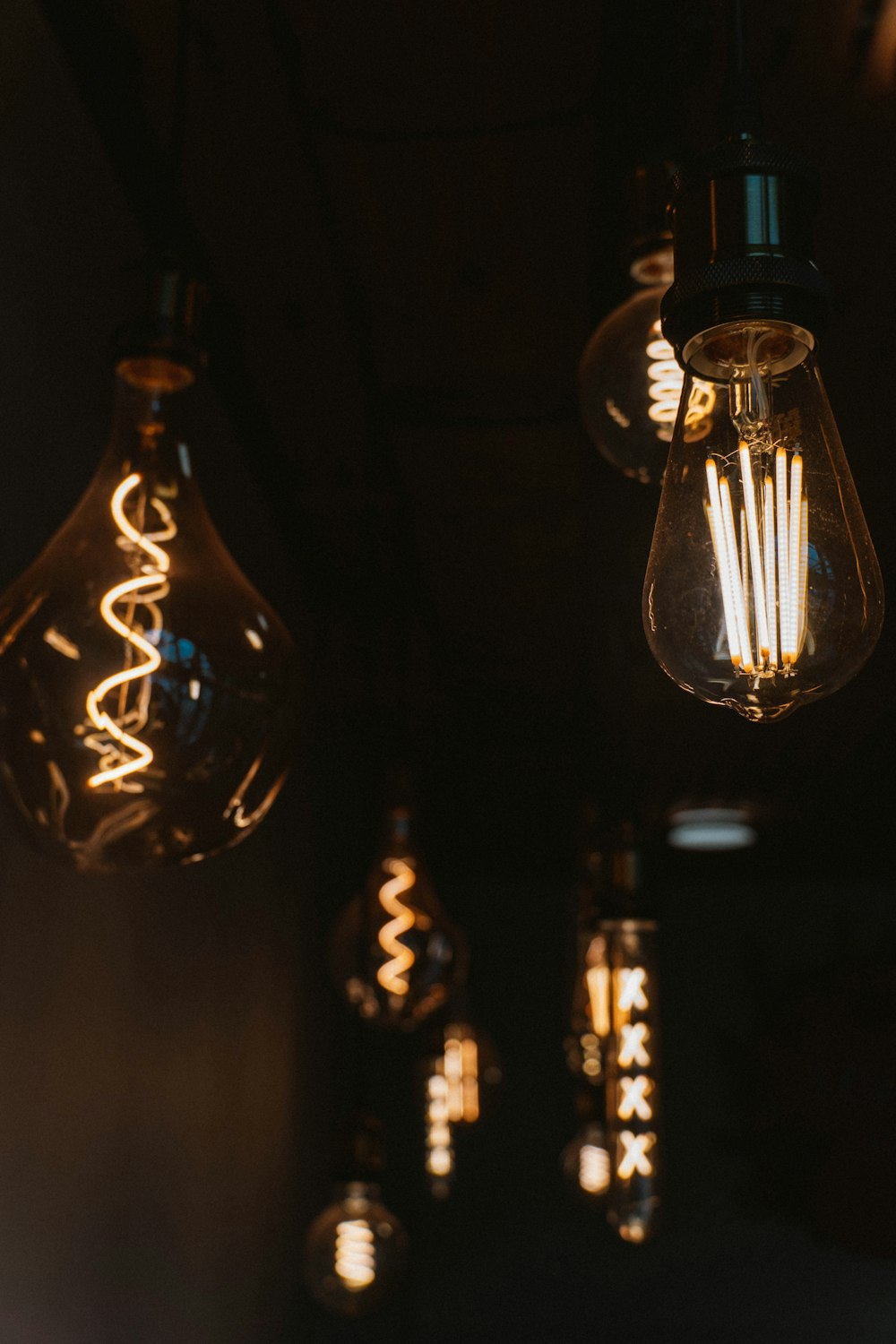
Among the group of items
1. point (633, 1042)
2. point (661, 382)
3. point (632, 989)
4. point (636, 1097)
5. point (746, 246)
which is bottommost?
point (636, 1097)

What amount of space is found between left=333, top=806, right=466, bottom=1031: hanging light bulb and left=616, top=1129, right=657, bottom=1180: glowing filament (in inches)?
26.2

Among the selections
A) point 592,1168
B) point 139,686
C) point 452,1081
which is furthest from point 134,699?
point 452,1081

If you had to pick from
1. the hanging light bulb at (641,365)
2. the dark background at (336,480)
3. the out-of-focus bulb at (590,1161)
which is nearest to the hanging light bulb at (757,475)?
the hanging light bulb at (641,365)

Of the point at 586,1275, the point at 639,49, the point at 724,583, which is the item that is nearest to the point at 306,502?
the point at 639,49

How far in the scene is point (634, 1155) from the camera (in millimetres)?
2363

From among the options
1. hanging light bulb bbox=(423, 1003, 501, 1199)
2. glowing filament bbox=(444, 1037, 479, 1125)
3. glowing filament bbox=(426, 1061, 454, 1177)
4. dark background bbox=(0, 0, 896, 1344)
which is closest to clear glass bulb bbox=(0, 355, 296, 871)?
dark background bbox=(0, 0, 896, 1344)

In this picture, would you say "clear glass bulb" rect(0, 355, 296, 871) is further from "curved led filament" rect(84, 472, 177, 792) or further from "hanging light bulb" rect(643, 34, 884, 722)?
"hanging light bulb" rect(643, 34, 884, 722)

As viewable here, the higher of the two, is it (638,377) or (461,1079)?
(638,377)

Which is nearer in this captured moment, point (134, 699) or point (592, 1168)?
point (134, 699)

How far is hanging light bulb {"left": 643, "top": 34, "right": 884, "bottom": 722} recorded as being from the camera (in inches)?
20.7

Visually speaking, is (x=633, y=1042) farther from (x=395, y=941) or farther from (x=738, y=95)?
(x=738, y=95)

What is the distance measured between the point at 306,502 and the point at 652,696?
129cm

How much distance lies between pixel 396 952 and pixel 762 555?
4.70 ft

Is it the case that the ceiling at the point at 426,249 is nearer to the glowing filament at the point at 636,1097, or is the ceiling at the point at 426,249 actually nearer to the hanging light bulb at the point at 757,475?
→ the hanging light bulb at the point at 757,475
